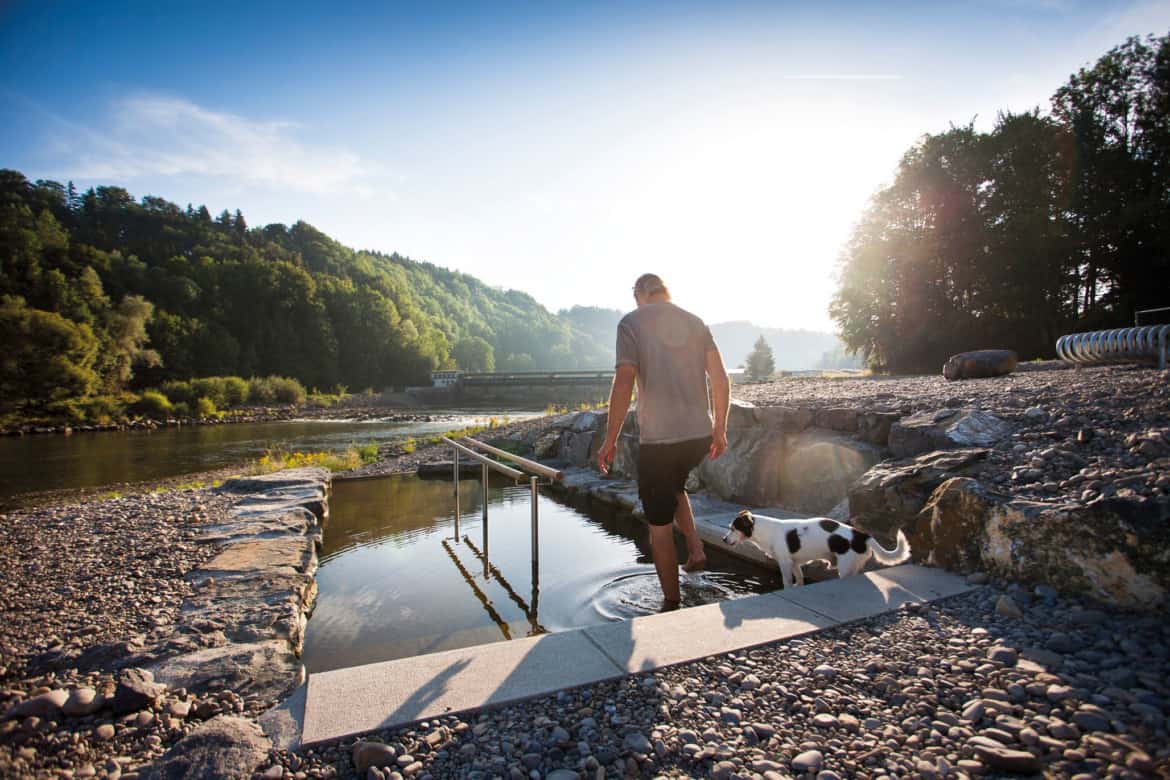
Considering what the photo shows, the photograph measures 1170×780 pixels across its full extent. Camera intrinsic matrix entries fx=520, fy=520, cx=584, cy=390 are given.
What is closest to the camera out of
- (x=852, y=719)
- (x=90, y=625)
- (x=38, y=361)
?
(x=852, y=719)

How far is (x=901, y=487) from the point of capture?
4164 mm

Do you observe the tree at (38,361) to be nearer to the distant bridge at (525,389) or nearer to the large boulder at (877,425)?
the distant bridge at (525,389)

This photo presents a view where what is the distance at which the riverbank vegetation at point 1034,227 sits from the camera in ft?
67.8

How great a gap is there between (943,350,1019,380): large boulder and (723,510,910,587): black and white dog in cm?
762

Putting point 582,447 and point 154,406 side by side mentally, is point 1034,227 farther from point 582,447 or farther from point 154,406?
point 154,406

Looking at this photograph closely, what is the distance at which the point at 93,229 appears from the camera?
68438 mm

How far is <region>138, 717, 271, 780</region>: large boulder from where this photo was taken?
1788mm

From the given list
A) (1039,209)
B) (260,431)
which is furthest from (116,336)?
(1039,209)

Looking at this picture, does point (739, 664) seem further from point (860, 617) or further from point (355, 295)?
point (355, 295)

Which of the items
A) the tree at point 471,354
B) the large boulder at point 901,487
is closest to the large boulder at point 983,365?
the large boulder at point 901,487

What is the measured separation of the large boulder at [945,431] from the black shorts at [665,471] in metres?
2.60

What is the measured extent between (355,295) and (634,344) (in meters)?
86.0

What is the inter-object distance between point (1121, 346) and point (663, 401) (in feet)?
33.1

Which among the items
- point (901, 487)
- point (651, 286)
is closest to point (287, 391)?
point (651, 286)
